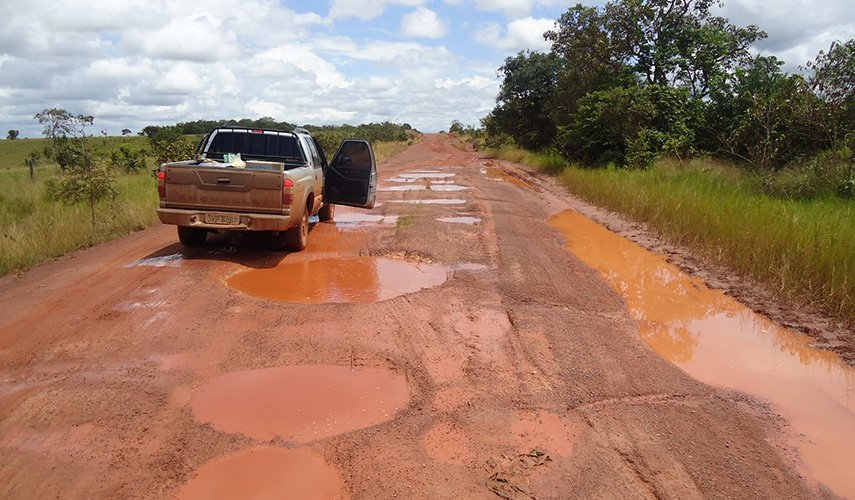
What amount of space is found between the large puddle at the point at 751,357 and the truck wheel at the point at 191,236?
575 centimetres

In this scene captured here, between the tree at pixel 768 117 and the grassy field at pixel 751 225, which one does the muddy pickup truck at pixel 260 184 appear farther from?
the tree at pixel 768 117

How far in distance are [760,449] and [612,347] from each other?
5.42 feet

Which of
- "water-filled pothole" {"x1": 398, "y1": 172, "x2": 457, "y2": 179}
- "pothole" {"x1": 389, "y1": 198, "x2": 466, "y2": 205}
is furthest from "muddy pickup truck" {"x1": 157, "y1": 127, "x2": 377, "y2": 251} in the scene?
"water-filled pothole" {"x1": 398, "y1": 172, "x2": 457, "y2": 179}

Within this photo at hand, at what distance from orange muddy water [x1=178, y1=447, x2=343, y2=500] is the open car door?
7109 millimetres

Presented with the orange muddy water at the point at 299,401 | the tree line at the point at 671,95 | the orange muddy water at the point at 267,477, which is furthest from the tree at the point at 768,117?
the orange muddy water at the point at 267,477

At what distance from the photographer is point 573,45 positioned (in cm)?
2473

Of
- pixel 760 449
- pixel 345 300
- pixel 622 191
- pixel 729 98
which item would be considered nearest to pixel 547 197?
pixel 622 191

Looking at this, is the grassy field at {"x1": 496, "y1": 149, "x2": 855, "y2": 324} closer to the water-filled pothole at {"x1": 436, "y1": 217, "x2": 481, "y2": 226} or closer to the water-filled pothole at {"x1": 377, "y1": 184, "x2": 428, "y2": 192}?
the water-filled pothole at {"x1": 436, "y1": 217, "x2": 481, "y2": 226}

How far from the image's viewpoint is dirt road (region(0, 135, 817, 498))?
3.12 m

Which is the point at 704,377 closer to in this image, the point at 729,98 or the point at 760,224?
the point at 760,224

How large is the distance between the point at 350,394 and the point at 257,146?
6.19 metres

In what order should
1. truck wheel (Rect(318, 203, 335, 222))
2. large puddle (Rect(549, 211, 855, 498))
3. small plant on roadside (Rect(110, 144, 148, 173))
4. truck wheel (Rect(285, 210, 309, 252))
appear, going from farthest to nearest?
small plant on roadside (Rect(110, 144, 148, 173)) → truck wheel (Rect(318, 203, 335, 222)) → truck wheel (Rect(285, 210, 309, 252)) → large puddle (Rect(549, 211, 855, 498))

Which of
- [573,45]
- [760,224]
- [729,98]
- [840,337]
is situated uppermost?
[573,45]

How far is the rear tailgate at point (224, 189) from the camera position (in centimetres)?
729
